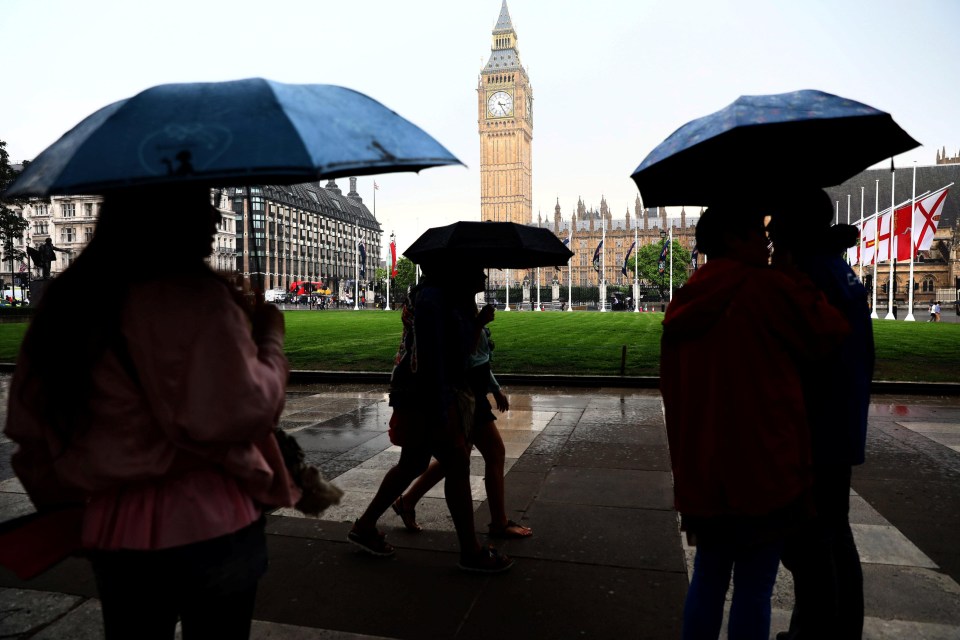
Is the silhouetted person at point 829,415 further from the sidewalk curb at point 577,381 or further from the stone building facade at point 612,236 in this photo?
the stone building facade at point 612,236

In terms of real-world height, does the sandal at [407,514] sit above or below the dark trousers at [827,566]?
below

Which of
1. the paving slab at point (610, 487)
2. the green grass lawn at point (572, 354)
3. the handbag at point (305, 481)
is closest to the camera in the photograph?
the handbag at point (305, 481)

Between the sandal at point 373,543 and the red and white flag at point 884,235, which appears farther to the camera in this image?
the red and white flag at point 884,235

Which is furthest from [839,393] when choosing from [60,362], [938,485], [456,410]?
[938,485]

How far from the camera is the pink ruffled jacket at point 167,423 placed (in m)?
1.63

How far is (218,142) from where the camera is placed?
165 centimetres

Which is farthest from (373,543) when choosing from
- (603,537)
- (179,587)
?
(179,587)

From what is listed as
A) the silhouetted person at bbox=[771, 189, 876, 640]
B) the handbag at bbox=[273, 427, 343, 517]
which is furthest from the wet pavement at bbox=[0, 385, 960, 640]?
the handbag at bbox=[273, 427, 343, 517]

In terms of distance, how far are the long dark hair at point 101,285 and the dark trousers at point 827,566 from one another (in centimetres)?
213

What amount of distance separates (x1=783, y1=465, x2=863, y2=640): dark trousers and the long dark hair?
2.13 metres

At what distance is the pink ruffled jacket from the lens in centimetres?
163

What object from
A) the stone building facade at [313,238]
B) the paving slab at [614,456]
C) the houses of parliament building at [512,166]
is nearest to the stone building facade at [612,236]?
the houses of parliament building at [512,166]

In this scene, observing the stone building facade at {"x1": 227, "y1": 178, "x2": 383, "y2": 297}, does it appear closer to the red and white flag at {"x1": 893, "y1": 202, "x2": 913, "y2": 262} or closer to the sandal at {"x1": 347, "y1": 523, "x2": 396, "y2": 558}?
the red and white flag at {"x1": 893, "y1": 202, "x2": 913, "y2": 262}

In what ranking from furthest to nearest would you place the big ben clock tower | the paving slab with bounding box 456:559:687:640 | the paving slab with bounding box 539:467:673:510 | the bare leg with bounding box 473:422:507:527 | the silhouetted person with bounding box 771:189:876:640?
the big ben clock tower, the paving slab with bounding box 539:467:673:510, the bare leg with bounding box 473:422:507:527, the paving slab with bounding box 456:559:687:640, the silhouetted person with bounding box 771:189:876:640
